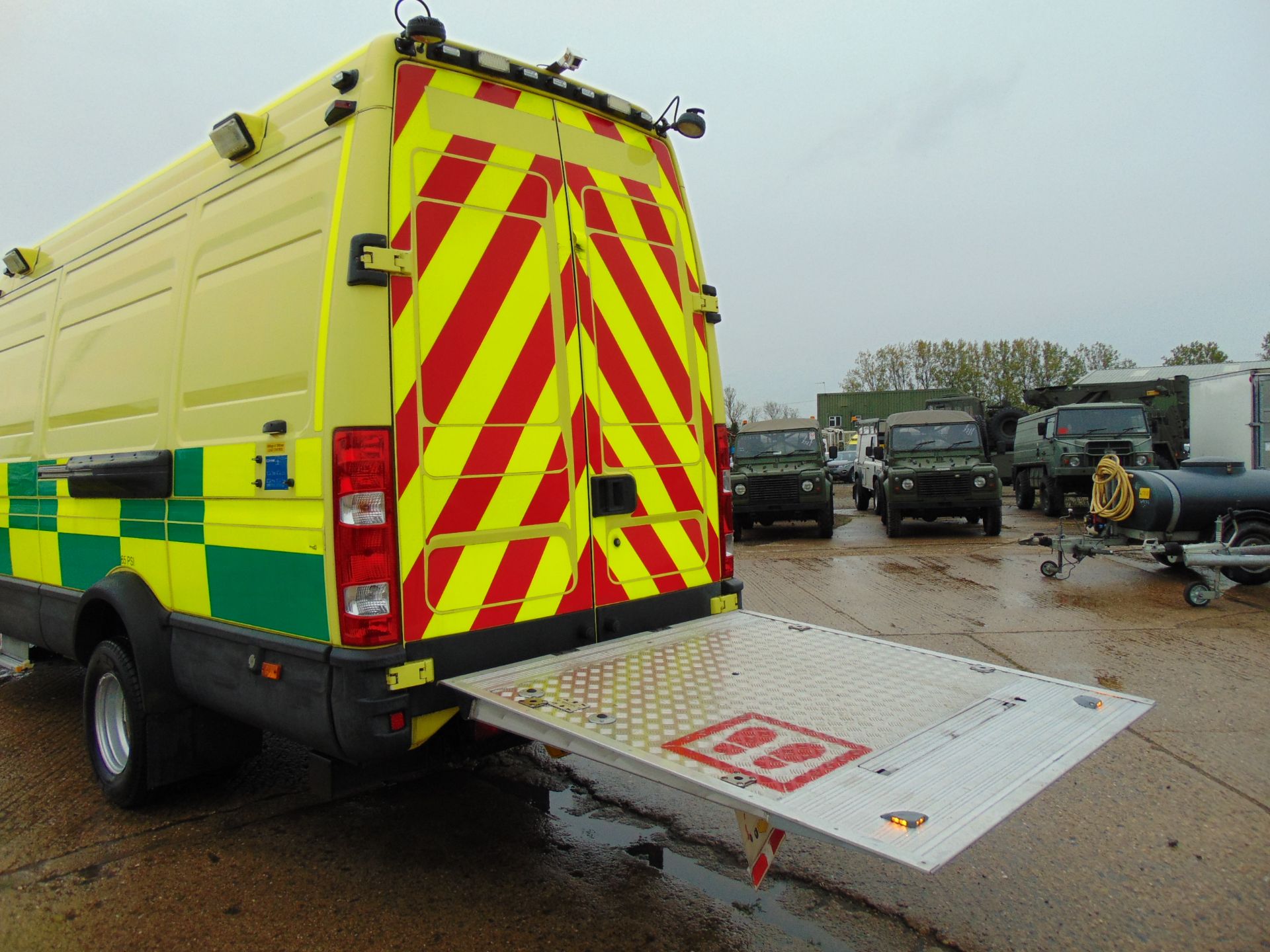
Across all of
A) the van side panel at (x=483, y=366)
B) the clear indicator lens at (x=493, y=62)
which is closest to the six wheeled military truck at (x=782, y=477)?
the van side panel at (x=483, y=366)

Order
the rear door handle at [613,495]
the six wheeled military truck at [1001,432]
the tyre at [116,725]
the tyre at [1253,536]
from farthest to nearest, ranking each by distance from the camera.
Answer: the six wheeled military truck at [1001,432] → the tyre at [1253,536] → the tyre at [116,725] → the rear door handle at [613,495]

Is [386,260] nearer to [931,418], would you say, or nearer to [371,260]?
[371,260]

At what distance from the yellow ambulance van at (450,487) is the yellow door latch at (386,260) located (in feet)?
0.03

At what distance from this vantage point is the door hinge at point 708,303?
4012 mm

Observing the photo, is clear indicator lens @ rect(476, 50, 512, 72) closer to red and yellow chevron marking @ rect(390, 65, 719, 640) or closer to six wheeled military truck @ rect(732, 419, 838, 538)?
red and yellow chevron marking @ rect(390, 65, 719, 640)

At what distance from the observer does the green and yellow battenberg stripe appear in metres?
2.81

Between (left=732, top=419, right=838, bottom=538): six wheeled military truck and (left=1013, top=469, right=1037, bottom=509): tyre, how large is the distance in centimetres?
555

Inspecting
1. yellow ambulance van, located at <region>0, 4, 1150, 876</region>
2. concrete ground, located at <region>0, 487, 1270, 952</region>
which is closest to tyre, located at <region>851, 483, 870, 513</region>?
concrete ground, located at <region>0, 487, 1270, 952</region>

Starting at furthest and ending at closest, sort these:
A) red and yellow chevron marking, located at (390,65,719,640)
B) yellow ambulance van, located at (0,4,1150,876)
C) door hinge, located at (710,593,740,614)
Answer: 1. door hinge, located at (710,593,740,614)
2. red and yellow chevron marking, located at (390,65,719,640)
3. yellow ambulance van, located at (0,4,1150,876)

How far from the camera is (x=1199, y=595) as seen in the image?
7.70 meters

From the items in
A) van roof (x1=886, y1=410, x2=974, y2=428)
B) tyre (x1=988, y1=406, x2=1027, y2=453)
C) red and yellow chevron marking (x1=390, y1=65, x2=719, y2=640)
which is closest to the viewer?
red and yellow chevron marking (x1=390, y1=65, x2=719, y2=640)

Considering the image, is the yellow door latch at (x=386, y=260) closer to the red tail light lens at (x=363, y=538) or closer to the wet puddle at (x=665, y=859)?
the red tail light lens at (x=363, y=538)

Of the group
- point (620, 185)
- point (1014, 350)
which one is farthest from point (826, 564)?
point (1014, 350)

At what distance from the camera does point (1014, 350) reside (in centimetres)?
5503
